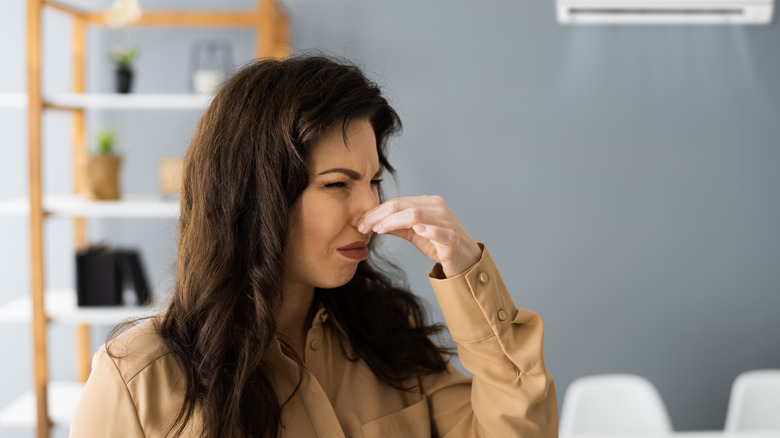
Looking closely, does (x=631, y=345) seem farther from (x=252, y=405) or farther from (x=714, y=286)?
(x=252, y=405)

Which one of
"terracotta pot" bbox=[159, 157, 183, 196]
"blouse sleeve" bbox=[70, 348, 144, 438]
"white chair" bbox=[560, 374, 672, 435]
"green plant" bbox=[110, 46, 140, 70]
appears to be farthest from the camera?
"terracotta pot" bbox=[159, 157, 183, 196]

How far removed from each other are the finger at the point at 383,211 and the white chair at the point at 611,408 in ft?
5.11

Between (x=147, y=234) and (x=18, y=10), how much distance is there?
1.02 meters

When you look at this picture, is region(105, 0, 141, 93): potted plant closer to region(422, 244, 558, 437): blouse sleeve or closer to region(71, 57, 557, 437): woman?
region(71, 57, 557, 437): woman

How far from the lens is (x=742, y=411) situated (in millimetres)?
2447

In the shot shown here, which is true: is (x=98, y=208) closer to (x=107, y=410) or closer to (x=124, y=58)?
(x=124, y=58)

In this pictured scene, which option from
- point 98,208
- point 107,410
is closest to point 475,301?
point 107,410

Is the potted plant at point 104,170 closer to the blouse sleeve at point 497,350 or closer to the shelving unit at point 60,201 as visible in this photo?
the shelving unit at point 60,201

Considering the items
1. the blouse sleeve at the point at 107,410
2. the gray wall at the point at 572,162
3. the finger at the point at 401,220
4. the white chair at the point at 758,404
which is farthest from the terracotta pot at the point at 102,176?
the white chair at the point at 758,404

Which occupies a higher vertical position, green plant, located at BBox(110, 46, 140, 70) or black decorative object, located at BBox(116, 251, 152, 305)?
green plant, located at BBox(110, 46, 140, 70)

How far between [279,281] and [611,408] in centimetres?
169

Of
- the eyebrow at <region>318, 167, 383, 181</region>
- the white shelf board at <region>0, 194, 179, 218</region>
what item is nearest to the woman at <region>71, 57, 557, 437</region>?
the eyebrow at <region>318, 167, 383, 181</region>

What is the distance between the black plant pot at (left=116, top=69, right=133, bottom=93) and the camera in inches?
101

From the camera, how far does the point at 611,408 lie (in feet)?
7.80
